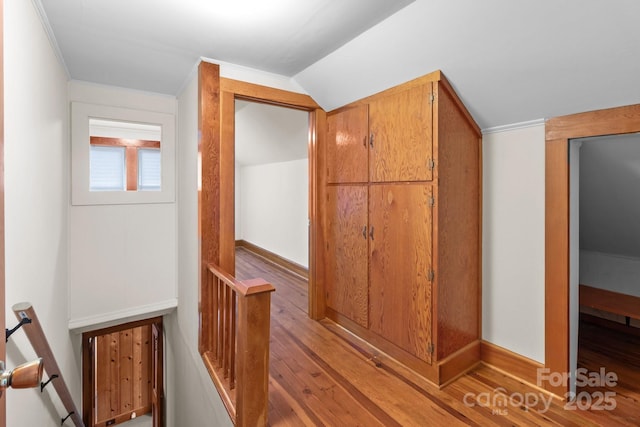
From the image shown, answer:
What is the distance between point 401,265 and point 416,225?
0.31 meters

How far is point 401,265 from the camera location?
7.25 feet

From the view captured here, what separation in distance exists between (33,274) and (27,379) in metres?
1.21

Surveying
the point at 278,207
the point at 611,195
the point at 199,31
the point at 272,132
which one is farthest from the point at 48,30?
the point at 611,195

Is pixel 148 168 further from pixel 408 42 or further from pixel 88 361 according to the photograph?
pixel 408 42

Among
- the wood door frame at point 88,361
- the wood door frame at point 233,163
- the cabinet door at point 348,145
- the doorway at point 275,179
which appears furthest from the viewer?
the doorway at point 275,179

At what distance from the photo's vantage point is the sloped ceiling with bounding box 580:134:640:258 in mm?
2072

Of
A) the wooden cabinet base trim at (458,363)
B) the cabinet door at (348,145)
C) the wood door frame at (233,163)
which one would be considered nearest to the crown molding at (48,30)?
the wood door frame at (233,163)

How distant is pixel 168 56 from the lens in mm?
2299

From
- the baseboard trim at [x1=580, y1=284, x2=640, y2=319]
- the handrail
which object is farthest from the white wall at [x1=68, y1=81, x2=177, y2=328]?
the baseboard trim at [x1=580, y1=284, x2=640, y2=319]

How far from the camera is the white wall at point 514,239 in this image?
2006mm

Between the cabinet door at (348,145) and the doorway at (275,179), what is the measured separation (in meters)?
0.75

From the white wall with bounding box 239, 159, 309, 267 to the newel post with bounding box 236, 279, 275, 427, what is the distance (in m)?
2.62

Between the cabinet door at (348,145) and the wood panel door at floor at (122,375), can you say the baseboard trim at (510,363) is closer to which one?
the cabinet door at (348,145)

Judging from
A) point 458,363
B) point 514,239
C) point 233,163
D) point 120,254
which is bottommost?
point 458,363
